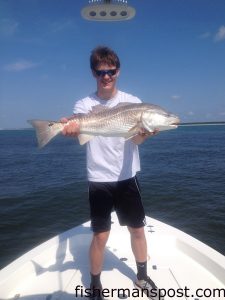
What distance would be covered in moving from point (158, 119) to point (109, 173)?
1.19 meters

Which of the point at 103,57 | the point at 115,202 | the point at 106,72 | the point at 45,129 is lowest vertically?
the point at 115,202

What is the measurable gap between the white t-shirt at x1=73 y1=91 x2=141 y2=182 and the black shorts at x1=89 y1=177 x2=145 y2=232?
126 millimetres

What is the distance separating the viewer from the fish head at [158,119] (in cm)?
450

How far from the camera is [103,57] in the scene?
4305 mm

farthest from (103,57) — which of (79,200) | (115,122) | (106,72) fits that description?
(79,200)

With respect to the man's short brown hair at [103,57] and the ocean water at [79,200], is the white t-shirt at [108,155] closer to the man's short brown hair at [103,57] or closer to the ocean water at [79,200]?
the man's short brown hair at [103,57]

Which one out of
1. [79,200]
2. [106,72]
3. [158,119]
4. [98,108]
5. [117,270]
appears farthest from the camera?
[79,200]

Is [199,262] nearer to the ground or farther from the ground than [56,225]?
farther from the ground

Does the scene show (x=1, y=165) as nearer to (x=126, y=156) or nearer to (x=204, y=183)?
(x=204, y=183)

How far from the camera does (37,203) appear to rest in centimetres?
1612

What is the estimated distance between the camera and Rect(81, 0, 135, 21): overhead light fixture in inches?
191

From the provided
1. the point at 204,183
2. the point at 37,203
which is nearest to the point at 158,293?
the point at 37,203

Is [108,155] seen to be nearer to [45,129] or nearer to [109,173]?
[109,173]

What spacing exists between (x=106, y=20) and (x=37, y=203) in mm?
12875
